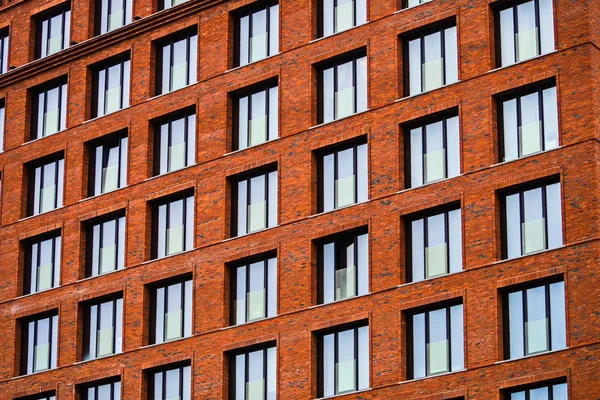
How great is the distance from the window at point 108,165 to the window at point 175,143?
1.74 metres

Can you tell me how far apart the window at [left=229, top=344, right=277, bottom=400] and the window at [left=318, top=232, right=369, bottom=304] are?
117 inches

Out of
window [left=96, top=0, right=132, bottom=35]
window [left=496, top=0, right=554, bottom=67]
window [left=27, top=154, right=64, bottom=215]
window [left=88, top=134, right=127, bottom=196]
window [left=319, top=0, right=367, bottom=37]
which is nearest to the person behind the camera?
window [left=496, top=0, right=554, bottom=67]

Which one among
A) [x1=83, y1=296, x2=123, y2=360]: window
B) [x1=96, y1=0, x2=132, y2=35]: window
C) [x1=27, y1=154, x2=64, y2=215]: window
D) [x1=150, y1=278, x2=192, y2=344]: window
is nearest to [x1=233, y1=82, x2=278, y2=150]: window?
[x1=150, y1=278, x2=192, y2=344]: window

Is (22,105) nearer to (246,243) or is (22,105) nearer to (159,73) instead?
(159,73)

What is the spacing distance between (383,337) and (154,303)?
1153 centimetres

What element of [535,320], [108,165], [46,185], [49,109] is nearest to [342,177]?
[535,320]

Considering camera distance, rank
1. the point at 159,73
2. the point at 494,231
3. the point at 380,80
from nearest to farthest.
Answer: the point at 494,231 → the point at 380,80 → the point at 159,73

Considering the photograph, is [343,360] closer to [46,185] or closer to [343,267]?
[343,267]

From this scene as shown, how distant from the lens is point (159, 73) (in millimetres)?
79812

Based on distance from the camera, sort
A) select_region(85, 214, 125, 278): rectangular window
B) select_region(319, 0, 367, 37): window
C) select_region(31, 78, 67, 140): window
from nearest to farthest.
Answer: select_region(319, 0, 367, 37): window < select_region(85, 214, 125, 278): rectangular window < select_region(31, 78, 67, 140): window

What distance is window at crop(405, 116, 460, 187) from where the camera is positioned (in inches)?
2736

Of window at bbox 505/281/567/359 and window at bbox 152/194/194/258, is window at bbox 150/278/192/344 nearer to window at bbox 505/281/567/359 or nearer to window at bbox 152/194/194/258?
window at bbox 152/194/194/258

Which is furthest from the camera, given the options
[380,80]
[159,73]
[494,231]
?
[159,73]

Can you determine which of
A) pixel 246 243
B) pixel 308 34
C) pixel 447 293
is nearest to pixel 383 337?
pixel 447 293
